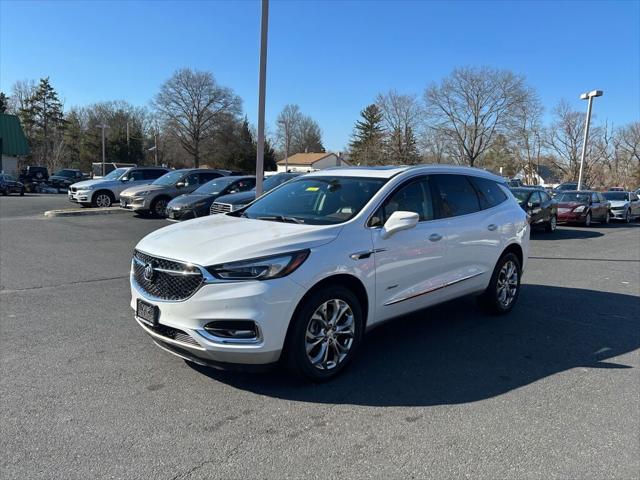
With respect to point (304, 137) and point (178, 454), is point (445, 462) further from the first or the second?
point (304, 137)

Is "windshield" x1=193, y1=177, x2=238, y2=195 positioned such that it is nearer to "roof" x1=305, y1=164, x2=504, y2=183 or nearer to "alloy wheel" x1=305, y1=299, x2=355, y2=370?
"roof" x1=305, y1=164, x2=504, y2=183

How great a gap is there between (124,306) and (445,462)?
15.1 feet

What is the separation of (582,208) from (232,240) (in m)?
19.4

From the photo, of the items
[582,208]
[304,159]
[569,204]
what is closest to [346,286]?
[569,204]

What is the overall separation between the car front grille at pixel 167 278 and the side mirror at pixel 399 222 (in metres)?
1.69

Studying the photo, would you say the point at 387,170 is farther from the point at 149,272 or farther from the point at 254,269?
the point at 149,272

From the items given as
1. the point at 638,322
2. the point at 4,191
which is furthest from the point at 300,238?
the point at 4,191

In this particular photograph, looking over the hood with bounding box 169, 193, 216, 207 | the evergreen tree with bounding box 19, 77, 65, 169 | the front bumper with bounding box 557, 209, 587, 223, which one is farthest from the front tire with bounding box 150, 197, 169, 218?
the evergreen tree with bounding box 19, 77, 65, 169

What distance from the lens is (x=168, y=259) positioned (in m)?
3.74

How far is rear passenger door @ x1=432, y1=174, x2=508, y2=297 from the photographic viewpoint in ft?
16.9

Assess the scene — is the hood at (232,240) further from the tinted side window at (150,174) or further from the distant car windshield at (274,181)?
the tinted side window at (150,174)

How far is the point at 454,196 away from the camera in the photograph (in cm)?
540

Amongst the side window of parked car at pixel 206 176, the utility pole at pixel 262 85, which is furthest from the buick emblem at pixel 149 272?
the side window of parked car at pixel 206 176

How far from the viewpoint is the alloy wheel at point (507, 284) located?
19.8 feet
